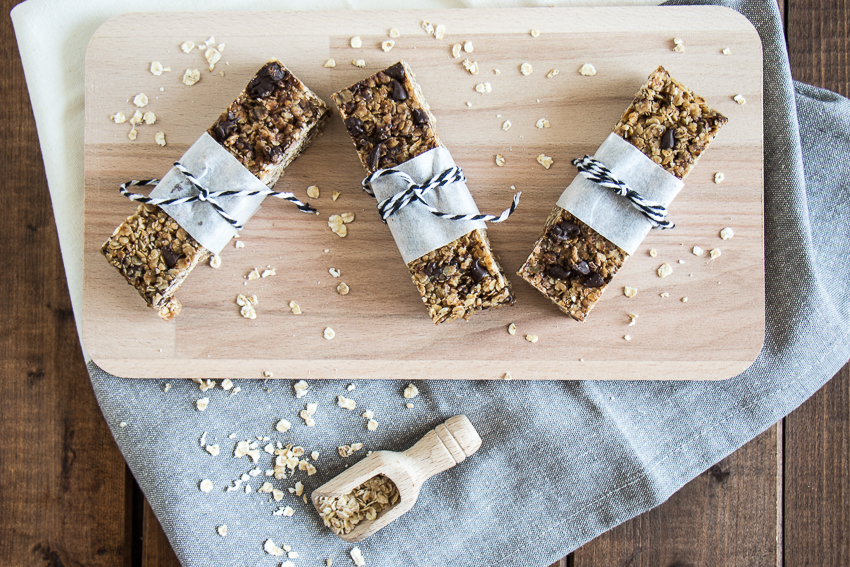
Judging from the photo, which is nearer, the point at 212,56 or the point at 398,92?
the point at 398,92

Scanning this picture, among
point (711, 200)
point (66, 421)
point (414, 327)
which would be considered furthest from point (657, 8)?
point (66, 421)

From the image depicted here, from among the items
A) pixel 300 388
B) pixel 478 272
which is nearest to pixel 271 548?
pixel 300 388

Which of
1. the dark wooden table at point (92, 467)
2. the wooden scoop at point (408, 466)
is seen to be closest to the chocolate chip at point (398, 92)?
the wooden scoop at point (408, 466)

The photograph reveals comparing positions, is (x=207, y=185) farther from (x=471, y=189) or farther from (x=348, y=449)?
(x=348, y=449)

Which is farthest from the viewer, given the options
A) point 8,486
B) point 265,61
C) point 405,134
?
point 8,486

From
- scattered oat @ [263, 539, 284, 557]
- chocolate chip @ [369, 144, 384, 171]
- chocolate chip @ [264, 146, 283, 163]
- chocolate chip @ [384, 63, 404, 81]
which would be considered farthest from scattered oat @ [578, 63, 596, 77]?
scattered oat @ [263, 539, 284, 557]

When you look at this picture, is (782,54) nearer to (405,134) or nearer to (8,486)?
(405,134)
